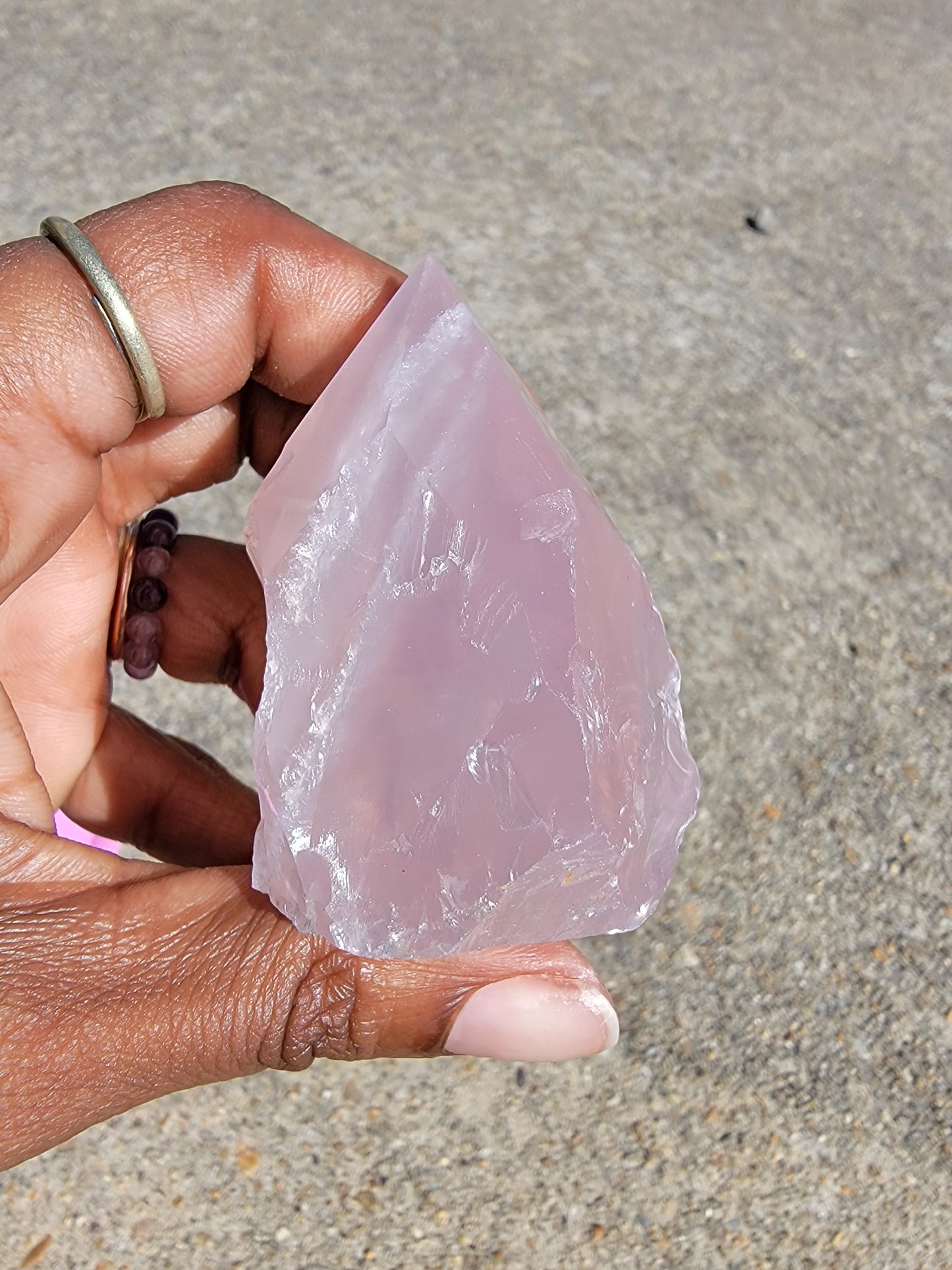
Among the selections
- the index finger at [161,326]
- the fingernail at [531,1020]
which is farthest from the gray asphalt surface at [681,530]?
the index finger at [161,326]

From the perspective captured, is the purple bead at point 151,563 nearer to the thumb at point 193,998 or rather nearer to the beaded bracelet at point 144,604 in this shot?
the beaded bracelet at point 144,604

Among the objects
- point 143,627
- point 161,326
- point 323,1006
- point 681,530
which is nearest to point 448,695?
point 323,1006

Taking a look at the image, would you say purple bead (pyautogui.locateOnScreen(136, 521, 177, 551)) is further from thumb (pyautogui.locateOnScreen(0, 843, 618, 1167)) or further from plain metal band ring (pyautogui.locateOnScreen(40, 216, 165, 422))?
thumb (pyautogui.locateOnScreen(0, 843, 618, 1167))

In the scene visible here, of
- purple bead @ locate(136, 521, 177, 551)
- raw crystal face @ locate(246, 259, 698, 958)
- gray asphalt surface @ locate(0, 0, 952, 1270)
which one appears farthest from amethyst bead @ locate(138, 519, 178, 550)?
raw crystal face @ locate(246, 259, 698, 958)

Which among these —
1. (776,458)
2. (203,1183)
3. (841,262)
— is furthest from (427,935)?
(841,262)

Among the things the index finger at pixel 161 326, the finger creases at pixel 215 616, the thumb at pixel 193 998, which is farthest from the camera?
the finger creases at pixel 215 616

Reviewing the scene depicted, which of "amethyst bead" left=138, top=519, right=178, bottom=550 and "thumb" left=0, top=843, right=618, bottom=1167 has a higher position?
"amethyst bead" left=138, top=519, right=178, bottom=550
